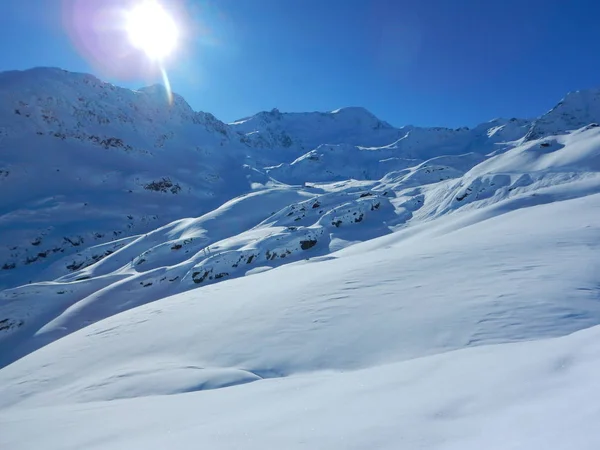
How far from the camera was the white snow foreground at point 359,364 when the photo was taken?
112 inches

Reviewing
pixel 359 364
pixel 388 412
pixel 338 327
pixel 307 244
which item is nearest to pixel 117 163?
pixel 307 244

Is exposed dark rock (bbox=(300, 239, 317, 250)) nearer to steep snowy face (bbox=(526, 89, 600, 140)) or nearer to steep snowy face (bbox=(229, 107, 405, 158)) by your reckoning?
steep snowy face (bbox=(526, 89, 600, 140))

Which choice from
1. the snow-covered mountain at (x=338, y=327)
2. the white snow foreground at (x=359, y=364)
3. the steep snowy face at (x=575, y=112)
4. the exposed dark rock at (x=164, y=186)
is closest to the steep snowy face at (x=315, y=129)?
the steep snowy face at (x=575, y=112)

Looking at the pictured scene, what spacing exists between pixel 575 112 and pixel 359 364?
447 ft

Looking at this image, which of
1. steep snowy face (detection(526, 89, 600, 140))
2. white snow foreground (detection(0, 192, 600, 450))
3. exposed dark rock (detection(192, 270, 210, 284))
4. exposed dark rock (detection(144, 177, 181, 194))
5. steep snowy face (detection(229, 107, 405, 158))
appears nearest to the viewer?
white snow foreground (detection(0, 192, 600, 450))

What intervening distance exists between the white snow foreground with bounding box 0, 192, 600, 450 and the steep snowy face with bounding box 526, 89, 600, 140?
98421 mm

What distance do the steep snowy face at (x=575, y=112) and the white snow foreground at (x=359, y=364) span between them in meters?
98.4

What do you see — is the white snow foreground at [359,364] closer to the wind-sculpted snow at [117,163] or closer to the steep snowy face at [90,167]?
the wind-sculpted snow at [117,163]

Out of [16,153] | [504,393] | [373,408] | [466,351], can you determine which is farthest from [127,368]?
[16,153]

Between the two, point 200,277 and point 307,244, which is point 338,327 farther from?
point 307,244

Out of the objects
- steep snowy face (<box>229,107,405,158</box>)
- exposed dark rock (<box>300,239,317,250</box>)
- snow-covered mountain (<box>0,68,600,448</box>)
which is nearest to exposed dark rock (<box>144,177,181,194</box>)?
snow-covered mountain (<box>0,68,600,448</box>)

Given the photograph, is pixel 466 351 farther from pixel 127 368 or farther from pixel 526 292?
pixel 127 368

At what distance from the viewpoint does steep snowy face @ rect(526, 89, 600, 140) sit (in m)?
93.2

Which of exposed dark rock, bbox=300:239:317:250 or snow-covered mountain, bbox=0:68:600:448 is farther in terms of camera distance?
exposed dark rock, bbox=300:239:317:250
